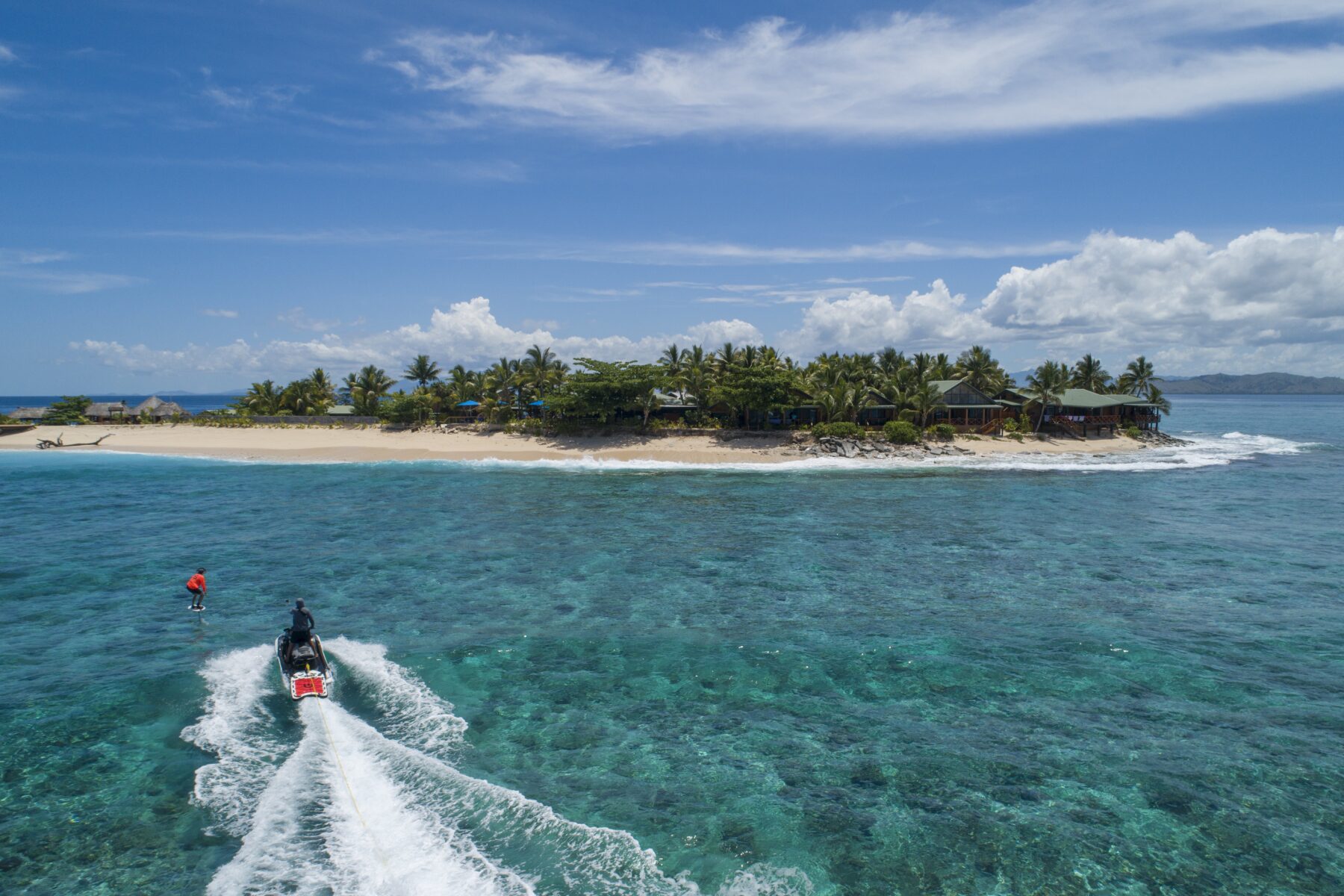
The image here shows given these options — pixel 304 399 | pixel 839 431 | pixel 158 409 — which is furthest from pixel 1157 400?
pixel 158 409

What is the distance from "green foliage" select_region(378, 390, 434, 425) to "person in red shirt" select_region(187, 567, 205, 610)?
6087cm

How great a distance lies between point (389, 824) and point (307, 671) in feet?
18.9

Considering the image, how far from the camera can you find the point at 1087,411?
82.8 meters

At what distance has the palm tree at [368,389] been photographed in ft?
292

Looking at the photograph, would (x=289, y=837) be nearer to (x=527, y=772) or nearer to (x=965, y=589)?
(x=527, y=772)

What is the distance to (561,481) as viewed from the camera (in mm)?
52406

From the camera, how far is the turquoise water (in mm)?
10141

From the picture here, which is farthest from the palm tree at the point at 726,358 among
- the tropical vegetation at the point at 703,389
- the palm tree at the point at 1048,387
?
the palm tree at the point at 1048,387

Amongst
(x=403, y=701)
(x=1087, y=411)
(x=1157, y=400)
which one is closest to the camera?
(x=403, y=701)

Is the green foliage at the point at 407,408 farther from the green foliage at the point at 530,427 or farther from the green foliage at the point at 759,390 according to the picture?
the green foliage at the point at 759,390

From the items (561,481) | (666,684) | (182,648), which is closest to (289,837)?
(666,684)

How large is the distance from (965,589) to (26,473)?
71.6 m

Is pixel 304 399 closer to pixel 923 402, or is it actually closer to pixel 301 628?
pixel 923 402

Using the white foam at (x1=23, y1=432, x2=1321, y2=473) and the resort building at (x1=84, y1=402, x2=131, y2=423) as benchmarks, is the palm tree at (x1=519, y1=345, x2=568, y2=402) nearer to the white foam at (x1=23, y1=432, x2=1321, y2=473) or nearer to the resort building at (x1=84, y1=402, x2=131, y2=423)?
the white foam at (x1=23, y1=432, x2=1321, y2=473)
